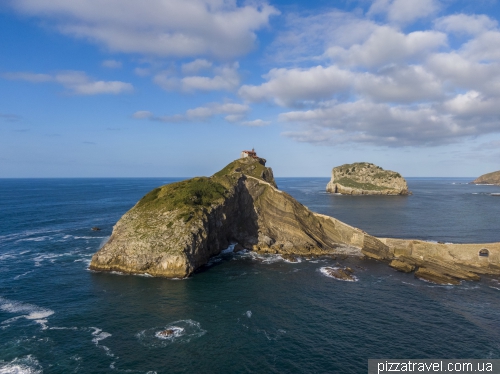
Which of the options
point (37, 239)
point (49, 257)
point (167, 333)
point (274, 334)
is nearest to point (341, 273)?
point (274, 334)

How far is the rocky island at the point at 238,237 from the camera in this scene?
65250 millimetres

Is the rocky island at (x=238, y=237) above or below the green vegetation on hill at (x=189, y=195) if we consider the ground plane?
below

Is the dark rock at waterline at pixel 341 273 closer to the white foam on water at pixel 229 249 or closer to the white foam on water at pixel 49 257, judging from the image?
A: the white foam on water at pixel 229 249

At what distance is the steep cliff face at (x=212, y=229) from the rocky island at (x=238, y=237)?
203 millimetres

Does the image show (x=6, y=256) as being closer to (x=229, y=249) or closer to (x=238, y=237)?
(x=229, y=249)

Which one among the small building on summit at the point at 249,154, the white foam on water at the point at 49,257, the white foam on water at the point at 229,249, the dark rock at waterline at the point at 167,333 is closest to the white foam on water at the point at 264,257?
the white foam on water at the point at 229,249

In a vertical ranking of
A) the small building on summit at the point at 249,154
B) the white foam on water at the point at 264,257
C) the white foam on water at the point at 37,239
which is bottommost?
the white foam on water at the point at 264,257

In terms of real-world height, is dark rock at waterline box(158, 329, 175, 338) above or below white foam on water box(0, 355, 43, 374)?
above

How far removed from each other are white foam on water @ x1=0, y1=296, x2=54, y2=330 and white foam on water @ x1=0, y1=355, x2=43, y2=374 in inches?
280

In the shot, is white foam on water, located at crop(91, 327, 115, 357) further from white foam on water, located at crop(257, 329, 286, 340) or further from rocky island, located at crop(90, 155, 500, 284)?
rocky island, located at crop(90, 155, 500, 284)

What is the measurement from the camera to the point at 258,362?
119ft

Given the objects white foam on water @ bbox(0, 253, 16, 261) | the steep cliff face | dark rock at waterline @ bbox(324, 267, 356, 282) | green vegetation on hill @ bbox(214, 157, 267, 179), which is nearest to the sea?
white foam on water @ bbox(0, 253, 16, 261)

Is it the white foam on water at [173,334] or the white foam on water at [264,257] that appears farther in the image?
the white foam on water at [264,257]

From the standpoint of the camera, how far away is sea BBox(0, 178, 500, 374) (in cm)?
3666
